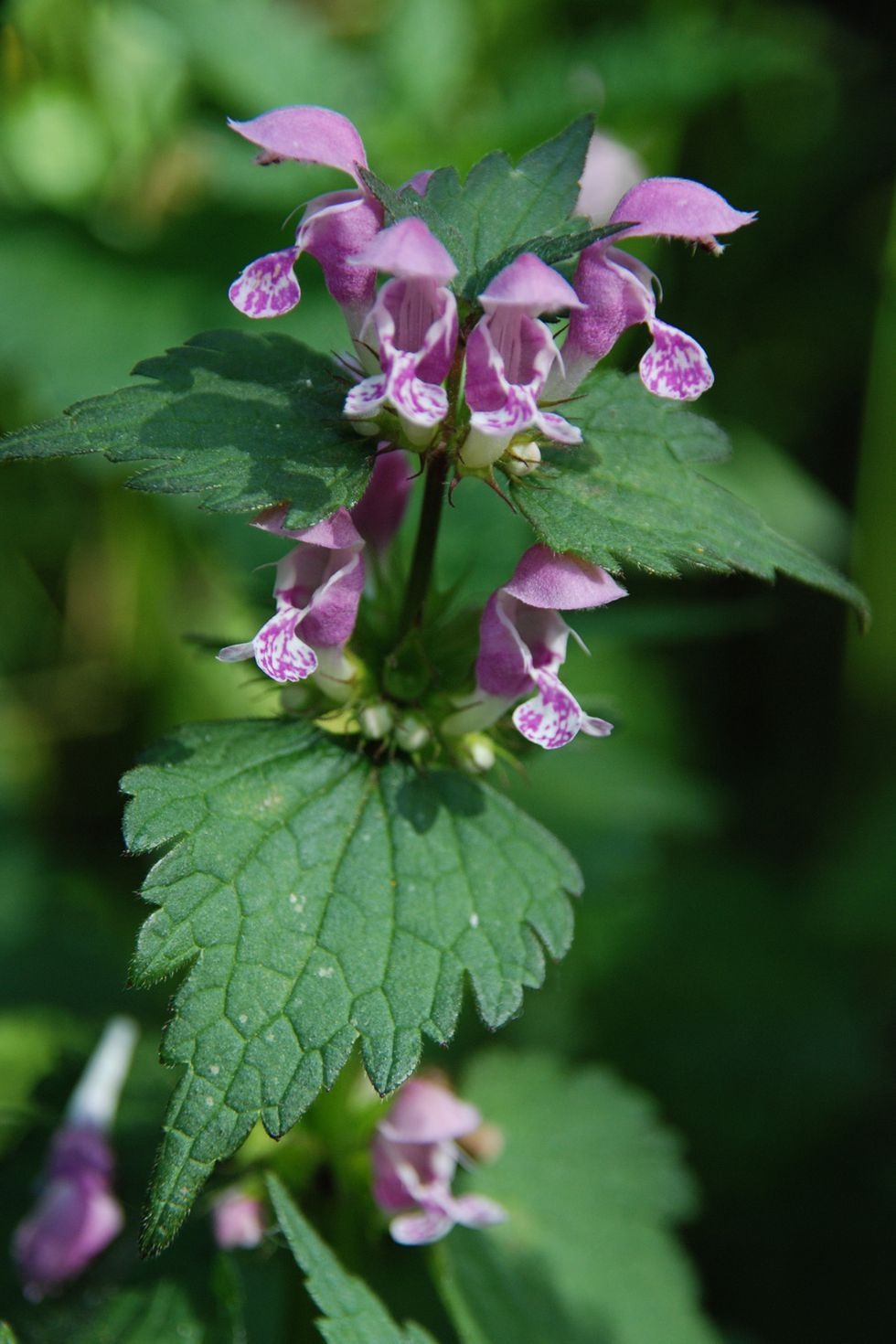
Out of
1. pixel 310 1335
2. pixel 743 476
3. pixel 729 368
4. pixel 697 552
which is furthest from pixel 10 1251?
pixel 729 368

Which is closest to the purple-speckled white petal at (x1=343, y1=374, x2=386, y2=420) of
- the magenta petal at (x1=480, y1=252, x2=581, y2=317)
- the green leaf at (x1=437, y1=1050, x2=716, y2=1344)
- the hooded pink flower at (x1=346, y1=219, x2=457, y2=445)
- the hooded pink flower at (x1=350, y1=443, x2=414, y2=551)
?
the hooded pink flower at (x1=346, y1=219, x2=457, y2=445)

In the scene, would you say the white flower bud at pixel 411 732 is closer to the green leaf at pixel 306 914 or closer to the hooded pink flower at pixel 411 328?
the green leaf at pixel 306 914

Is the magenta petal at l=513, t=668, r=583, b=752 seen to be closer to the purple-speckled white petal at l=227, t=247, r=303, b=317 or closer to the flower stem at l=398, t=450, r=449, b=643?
the flower stem at l=398, t=450, r=449, b=643

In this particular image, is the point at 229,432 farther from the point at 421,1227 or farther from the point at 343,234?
the point at 421,1227

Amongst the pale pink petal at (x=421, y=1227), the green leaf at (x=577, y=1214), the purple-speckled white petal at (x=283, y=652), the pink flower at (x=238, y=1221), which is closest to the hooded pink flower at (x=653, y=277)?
the purple-speckled white petal at (x=283, y=652)

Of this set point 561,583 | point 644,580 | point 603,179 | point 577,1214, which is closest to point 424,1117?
point 577,1214

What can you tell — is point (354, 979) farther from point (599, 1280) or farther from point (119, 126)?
point (119, 126)
